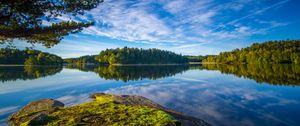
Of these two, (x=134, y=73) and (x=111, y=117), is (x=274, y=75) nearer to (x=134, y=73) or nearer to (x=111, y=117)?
(x=134, y=73)

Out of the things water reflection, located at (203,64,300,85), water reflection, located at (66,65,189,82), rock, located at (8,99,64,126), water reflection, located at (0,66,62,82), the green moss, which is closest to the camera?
the green moss

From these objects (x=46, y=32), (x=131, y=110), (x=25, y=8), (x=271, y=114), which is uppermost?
(x=25, y=8)

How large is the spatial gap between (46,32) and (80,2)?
4649mm

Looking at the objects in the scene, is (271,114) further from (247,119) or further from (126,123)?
(126,123)

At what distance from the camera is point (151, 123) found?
1266 cm

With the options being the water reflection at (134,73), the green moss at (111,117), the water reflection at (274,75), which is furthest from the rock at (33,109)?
the water reflection at (274,75)

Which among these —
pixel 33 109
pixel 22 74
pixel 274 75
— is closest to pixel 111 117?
pixel 33 109

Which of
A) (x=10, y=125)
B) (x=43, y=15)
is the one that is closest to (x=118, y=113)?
(x=10, y=125)

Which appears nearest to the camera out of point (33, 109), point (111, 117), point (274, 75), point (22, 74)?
point (111, 117)

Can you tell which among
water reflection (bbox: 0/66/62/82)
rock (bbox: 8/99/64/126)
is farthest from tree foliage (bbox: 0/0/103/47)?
water reflection (bbox: 0/66/62/82)

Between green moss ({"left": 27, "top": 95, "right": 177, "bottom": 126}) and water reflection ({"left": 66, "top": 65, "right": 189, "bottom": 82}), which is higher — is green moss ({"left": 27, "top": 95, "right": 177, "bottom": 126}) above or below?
above

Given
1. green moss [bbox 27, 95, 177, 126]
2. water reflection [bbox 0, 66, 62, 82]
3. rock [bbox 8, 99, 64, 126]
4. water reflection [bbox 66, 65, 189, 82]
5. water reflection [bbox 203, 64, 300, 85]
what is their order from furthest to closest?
water reflection [bbox 66, 65, 189, 82] → water reflection [bbox 0, 66, 62, 82] → water reflection [bbox 203, 64, 300, 85] → rock [bbox 8, 99, 64, 126] → green moss [bbox 27, 95, 177, 126]

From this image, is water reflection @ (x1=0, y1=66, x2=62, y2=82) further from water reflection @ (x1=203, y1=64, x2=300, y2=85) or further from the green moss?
water reflection @ (x1=203, y1=64, x2=300, y2=85)

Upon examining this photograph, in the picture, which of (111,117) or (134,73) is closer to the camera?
(111,117)
